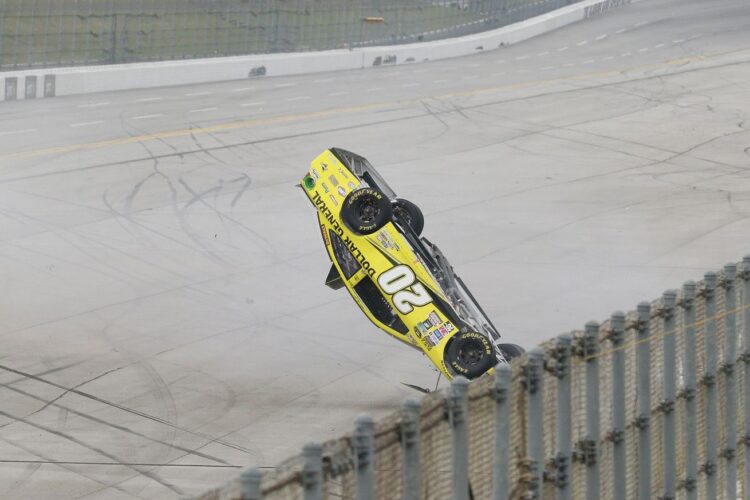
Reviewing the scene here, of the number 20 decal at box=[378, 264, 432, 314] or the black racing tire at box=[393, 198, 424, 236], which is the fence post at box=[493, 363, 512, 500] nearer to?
the number 20 decal at box=[378, 264, 432, 314]

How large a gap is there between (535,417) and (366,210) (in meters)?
6.79

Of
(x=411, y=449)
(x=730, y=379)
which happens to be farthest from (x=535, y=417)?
(x=730, y=379)

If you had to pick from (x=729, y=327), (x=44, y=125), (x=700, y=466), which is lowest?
(x=44, y=125)

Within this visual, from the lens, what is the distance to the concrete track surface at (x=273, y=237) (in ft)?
37.0

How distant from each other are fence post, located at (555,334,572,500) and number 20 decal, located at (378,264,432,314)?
593 centimetres

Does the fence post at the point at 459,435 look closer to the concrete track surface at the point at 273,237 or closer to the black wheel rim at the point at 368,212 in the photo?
the concrete track surface at the point at 273,237

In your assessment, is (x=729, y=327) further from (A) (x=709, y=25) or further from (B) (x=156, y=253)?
(A) (x=709, y=25)

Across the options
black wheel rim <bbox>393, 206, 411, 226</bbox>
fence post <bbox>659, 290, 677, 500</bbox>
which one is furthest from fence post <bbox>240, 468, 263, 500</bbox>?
black wheel rim <bbox>393, 206, 411, 226</bbox>

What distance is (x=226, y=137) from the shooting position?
2741 centimetres

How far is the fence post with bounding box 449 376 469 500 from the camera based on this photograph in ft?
15.3

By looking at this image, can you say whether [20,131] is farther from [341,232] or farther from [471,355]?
[471,355]

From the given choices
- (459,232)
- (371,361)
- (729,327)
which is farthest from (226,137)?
(729,327)

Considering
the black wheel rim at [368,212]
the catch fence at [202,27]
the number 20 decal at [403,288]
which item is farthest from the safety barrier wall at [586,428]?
the catch fence at [202,27]

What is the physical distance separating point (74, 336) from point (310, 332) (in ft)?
8.37
